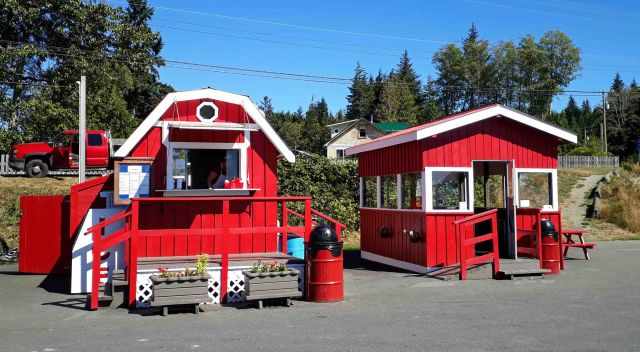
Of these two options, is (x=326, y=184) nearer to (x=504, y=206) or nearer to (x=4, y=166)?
(x=504, y=206)

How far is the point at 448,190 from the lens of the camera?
1321 cm

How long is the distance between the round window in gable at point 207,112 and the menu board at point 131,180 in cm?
150

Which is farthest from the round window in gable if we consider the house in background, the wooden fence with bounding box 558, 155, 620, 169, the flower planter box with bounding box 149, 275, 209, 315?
the house in background

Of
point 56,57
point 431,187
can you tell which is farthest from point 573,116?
point 431,187

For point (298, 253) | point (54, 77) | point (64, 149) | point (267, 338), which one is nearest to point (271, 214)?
point (298, 253)

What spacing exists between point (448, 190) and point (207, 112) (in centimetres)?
575

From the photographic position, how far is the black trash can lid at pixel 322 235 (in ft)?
32.4

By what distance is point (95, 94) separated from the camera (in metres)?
30.4

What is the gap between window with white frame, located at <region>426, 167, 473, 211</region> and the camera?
12.6 metres

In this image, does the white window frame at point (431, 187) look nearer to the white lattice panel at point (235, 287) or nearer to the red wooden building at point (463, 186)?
the red wooden building at point (463, 186)

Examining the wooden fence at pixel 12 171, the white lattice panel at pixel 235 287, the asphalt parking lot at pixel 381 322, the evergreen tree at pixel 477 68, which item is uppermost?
the evergreen tree at pixel 477 68

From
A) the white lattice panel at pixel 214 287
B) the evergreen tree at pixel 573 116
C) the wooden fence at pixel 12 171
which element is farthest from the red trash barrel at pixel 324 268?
the evergreen tree at pixel 573 116

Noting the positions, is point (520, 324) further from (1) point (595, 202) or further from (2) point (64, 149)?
(2) point (64, 149)

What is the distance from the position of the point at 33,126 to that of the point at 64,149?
397cm
